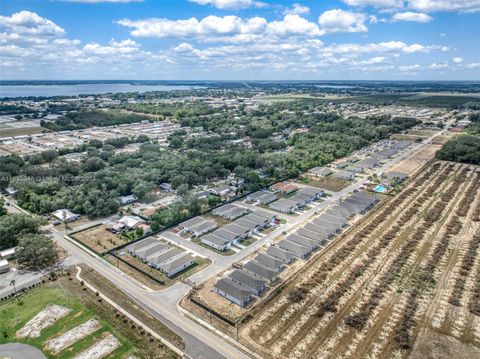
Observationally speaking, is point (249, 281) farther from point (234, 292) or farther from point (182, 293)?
point (182, 293)

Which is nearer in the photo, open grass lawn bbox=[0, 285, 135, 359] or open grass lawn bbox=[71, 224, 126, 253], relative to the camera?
open grass lawn bbox=[0, 285, 135, 359]

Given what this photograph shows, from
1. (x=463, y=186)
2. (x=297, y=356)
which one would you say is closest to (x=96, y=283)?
(x=297, y=356)

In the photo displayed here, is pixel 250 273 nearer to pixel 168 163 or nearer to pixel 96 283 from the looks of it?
pixel 96 283

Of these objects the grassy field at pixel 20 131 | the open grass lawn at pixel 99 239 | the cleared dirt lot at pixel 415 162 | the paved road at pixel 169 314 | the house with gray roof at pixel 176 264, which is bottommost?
the paved road at pixel 169 314

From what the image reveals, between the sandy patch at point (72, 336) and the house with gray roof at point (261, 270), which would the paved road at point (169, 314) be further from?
the house with gray roof at point (261, 270)

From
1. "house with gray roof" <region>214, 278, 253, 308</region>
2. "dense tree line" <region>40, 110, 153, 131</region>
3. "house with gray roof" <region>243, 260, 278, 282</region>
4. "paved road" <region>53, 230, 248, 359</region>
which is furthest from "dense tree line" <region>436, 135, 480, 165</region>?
"dense tree line" <region>40, 110, 153, 131</region>

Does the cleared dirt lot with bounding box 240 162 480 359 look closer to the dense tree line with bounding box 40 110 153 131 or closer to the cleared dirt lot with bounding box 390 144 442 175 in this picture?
the cleared dirt lot with bounding box 390 144 442 175

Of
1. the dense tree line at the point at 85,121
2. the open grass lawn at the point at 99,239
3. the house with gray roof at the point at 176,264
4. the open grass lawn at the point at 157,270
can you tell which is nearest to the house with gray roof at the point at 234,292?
the open grass lawn at the point at 157,270
